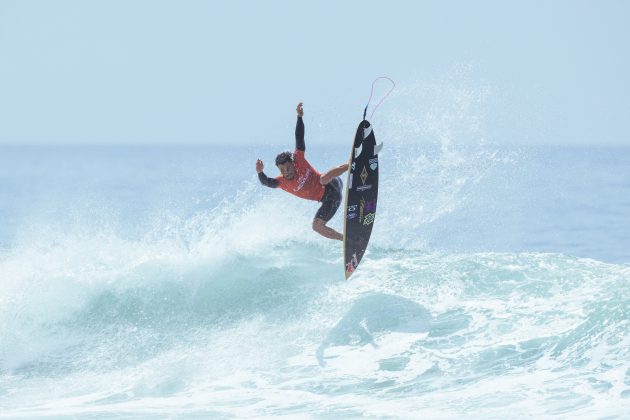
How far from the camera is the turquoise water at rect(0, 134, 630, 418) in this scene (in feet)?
24.6

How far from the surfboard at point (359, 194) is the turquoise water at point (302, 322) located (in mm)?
550

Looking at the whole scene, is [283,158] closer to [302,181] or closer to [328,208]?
[302,181]

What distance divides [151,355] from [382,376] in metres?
2.70

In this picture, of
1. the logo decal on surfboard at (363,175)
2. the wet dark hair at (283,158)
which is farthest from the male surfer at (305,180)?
the logo decal on surfboard at (363,175)

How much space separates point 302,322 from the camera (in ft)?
31.0

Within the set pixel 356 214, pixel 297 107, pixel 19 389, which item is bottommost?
pixel 19 389

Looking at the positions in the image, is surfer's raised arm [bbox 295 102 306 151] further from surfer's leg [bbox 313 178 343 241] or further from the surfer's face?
surfer's leg [bbox 313 178 343 241]

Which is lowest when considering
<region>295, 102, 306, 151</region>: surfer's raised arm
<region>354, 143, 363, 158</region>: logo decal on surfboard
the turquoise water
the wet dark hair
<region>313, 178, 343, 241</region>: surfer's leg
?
the turquoise water

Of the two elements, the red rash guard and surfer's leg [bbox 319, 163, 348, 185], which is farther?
surfer's leg [bbox 319, 163, 348, 185]

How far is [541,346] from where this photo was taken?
8148 millimetres

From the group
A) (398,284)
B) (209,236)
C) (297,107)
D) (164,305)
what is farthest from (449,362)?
(209,236)

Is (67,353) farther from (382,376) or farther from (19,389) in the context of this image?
(382,376)

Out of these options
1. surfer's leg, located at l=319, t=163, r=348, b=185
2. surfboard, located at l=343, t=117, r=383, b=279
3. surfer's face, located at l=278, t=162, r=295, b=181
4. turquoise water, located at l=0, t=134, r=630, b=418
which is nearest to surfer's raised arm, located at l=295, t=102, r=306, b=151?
surfer's face, located at l=278, t=162, r=295, b=181

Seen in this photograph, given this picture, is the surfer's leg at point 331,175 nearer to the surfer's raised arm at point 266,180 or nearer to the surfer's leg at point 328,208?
the surfer's leg at point 328,208
